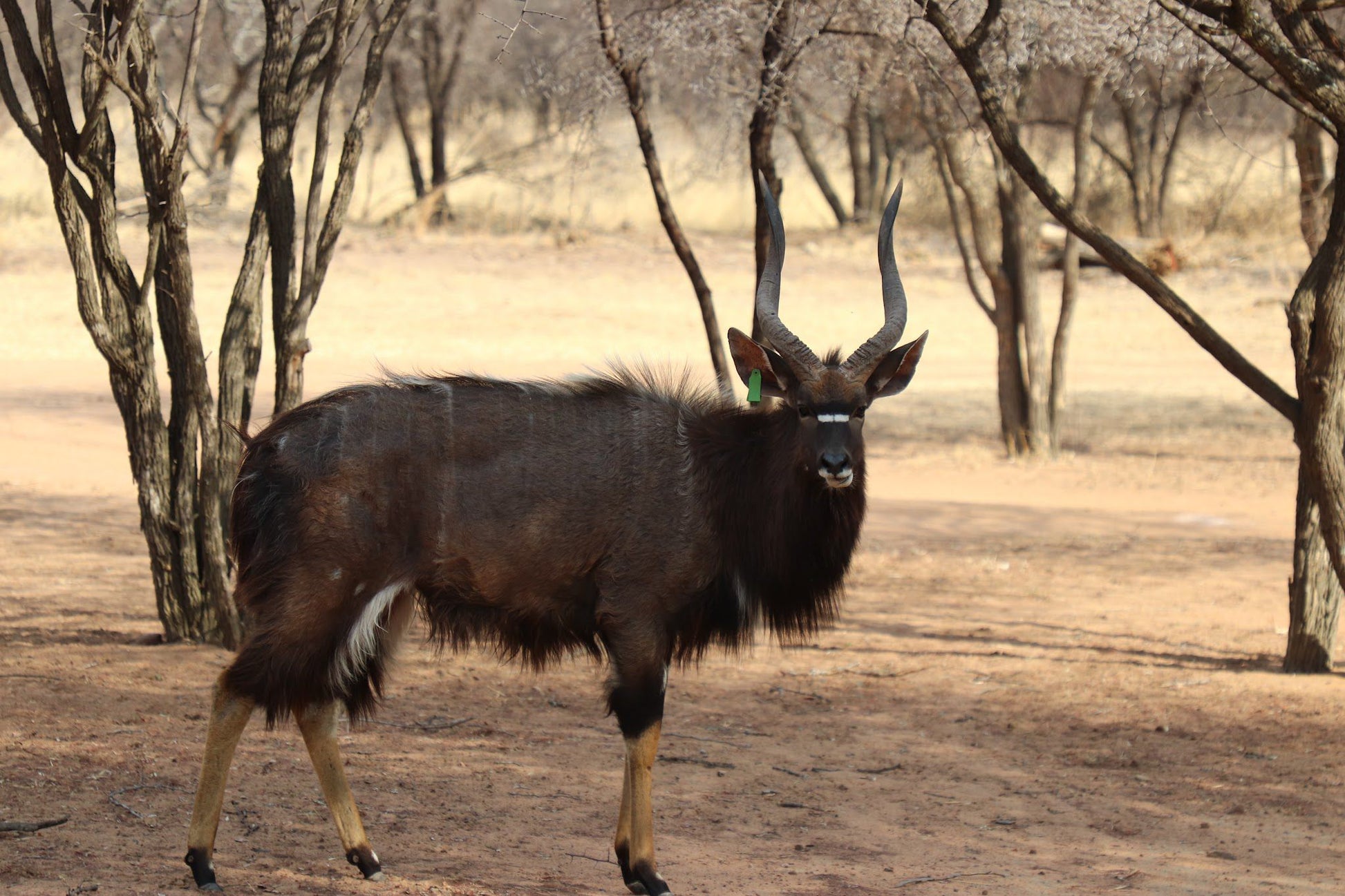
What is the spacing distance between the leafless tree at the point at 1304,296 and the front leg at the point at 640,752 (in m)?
3.64

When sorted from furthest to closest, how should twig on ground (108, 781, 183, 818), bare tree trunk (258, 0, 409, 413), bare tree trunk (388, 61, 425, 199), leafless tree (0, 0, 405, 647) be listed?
bare tree trunk (388, 61, 425, 199) → bare tree trunk (258, 0, 409, 413) → leafless tree (0, 0, 405, 647) → twig on ground (108, 781, 183, 818)

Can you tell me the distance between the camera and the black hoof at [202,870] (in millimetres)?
4385

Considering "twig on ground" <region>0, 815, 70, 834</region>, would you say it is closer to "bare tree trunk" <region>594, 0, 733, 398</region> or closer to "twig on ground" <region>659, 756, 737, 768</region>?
"twig on ground" <region>659, 756, 737, 768</region>

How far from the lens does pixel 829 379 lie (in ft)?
15.6

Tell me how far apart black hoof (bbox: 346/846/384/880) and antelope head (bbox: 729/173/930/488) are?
1928 millimetres

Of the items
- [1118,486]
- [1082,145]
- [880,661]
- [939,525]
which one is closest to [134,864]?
[880,661]

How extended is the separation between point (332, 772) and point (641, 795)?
1041 millimetres

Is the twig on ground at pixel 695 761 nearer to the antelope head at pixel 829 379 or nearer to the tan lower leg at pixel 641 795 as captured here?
the tan lower leg at pixel 641 795

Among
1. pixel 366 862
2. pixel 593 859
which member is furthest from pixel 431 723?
pixel 366 862

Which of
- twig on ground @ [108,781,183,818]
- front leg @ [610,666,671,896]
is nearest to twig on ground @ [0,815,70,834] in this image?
twig on ground @ [108,781,183,818]

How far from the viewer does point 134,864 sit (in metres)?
4.52

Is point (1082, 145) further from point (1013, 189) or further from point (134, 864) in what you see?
point (134, 864)

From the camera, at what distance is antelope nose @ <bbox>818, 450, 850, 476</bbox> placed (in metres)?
4.50

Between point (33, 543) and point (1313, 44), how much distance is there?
8.57 m
